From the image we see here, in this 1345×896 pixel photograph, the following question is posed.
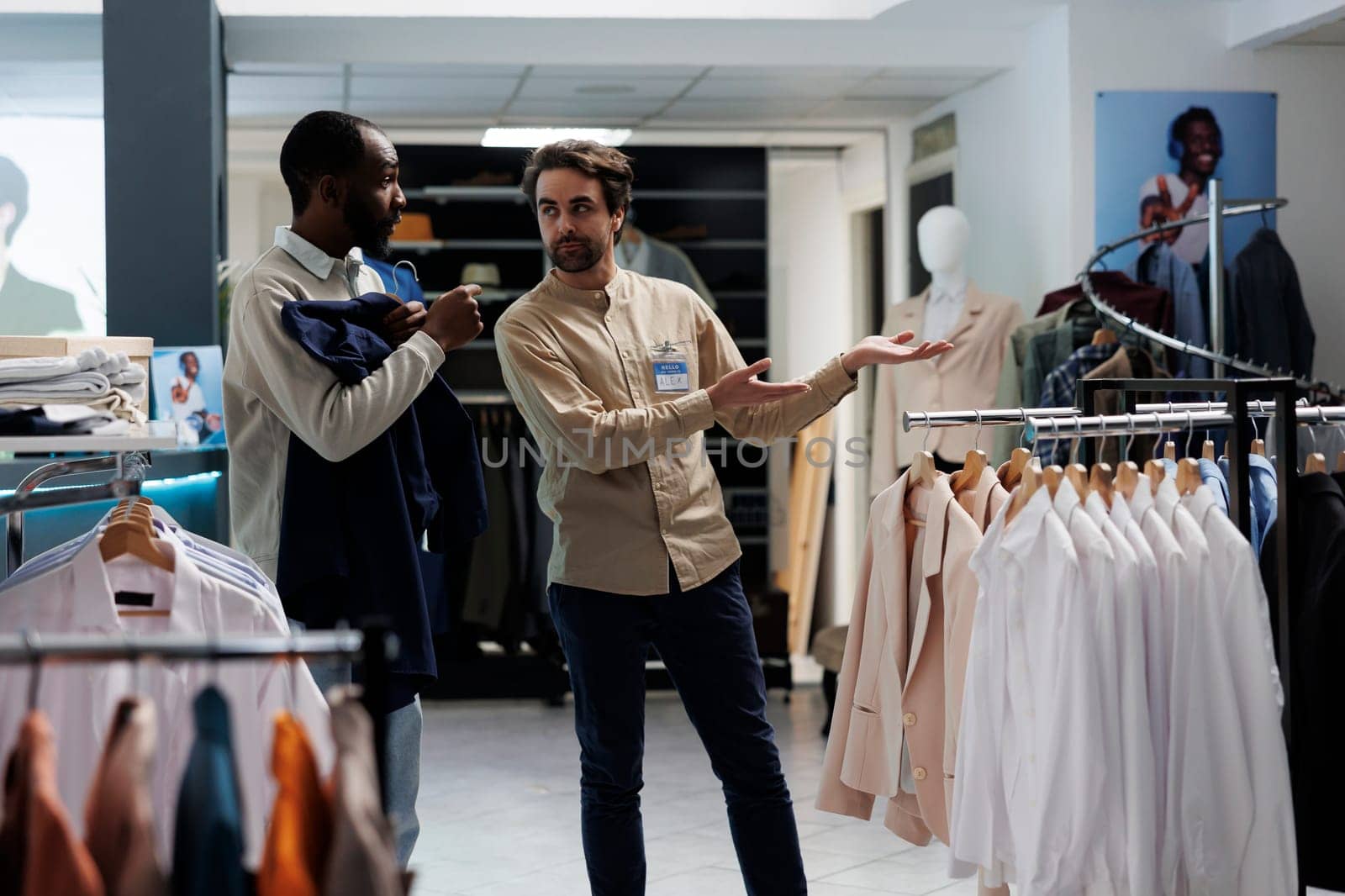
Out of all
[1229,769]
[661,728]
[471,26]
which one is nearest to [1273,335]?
[661,728]

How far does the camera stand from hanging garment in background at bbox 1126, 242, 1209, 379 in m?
5.12

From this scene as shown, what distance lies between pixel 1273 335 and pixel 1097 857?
365 centimetres

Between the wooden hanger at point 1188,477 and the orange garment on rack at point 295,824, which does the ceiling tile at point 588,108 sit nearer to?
the wooden hanger at point 1188,477

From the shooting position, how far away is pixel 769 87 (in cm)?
589

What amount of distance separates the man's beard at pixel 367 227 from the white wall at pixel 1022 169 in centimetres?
359

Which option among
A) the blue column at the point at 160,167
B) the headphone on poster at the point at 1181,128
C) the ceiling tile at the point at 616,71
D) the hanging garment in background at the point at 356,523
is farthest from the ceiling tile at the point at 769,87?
the hanging garment in background at the point at 356,523

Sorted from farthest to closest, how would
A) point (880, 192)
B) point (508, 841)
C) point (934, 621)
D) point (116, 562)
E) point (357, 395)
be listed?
point (880, 192)
point (508, 841)
point (934, 621)
point (357, 395)
point (116, 562)

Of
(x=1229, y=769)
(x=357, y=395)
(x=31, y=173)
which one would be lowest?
(x=1229, y=769)

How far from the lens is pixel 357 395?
6.86 feet

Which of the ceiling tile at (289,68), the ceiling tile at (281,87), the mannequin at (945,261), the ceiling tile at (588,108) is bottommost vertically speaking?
the mannequin at (945,261)

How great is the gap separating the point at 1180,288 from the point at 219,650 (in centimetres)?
464

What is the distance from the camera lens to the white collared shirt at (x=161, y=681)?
1.61m

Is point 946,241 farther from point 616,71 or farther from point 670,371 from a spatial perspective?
point 670,371

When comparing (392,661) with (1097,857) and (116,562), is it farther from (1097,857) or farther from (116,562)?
(1097,857)
